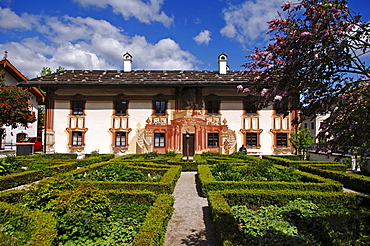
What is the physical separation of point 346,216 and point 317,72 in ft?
12.8

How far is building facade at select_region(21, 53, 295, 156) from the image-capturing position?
2373 centimetres

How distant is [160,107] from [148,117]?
142 centimetres

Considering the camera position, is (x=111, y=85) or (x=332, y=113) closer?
(x=332, y=113)

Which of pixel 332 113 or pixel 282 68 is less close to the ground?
pixel 282 68

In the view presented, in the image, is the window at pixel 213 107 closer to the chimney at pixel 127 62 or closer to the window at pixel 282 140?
the window at pixel 282 140

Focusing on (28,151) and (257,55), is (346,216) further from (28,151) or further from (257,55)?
(28,151)

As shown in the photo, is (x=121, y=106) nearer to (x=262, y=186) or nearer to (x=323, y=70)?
(x=262, y=186)

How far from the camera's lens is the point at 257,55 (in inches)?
136

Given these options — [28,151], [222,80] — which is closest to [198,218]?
[222,80]

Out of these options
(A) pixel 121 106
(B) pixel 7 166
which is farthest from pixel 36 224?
(A) pixel 121 106

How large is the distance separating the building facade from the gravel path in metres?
Answer: 14.2

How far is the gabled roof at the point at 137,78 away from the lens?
23.4 metres

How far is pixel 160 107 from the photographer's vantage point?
24359 millimetres

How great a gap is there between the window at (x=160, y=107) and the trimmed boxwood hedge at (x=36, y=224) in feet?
61.2
